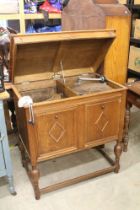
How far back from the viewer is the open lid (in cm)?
151

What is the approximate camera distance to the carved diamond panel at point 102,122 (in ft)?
5.47

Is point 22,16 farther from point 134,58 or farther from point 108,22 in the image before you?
point 134,58

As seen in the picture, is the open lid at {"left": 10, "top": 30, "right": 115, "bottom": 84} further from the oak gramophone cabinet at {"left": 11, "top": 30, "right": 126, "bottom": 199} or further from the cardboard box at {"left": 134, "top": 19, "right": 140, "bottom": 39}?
the cardboard box at {"left": 134, "top": 19, "right": 140, "bottom": 39}

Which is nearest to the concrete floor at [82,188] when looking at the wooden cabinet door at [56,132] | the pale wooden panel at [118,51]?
the wooden cabinet door at [56,132]

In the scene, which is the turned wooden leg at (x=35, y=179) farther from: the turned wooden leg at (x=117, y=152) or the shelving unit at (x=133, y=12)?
the shelving unit at (x=133, y=12)

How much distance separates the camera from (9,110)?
2387 millimetres

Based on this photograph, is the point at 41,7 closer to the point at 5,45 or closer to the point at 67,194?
the point at 5,45

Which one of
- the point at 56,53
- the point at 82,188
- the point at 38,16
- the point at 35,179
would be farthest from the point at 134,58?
the point at 35,179

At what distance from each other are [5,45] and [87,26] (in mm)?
734

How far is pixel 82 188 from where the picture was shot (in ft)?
5.98

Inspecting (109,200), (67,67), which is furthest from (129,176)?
(67,67)

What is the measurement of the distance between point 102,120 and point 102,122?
0.02m

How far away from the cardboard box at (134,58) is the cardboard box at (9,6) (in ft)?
4.85

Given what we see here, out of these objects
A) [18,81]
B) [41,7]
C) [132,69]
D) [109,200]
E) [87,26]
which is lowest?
[109,200]
